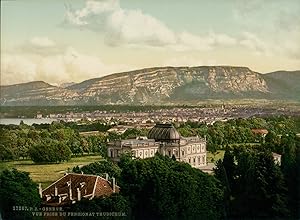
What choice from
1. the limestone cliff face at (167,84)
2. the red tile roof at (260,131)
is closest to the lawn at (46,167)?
the limestone cliff face at (167,84)

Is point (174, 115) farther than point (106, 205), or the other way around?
point (174, 115)

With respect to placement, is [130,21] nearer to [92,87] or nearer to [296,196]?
[92,87]

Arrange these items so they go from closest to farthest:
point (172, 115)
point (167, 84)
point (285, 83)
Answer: point (285, 83) < point (172, 115) < point (167, 84)

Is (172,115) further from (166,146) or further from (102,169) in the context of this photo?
(102,169)

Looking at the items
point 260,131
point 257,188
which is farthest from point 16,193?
point 260,131

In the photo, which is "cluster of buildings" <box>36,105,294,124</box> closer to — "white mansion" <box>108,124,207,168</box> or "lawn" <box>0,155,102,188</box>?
"white mansion" <box>108,124,207,168</box>


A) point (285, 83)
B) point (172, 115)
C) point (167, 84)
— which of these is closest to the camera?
point (285, 83)
